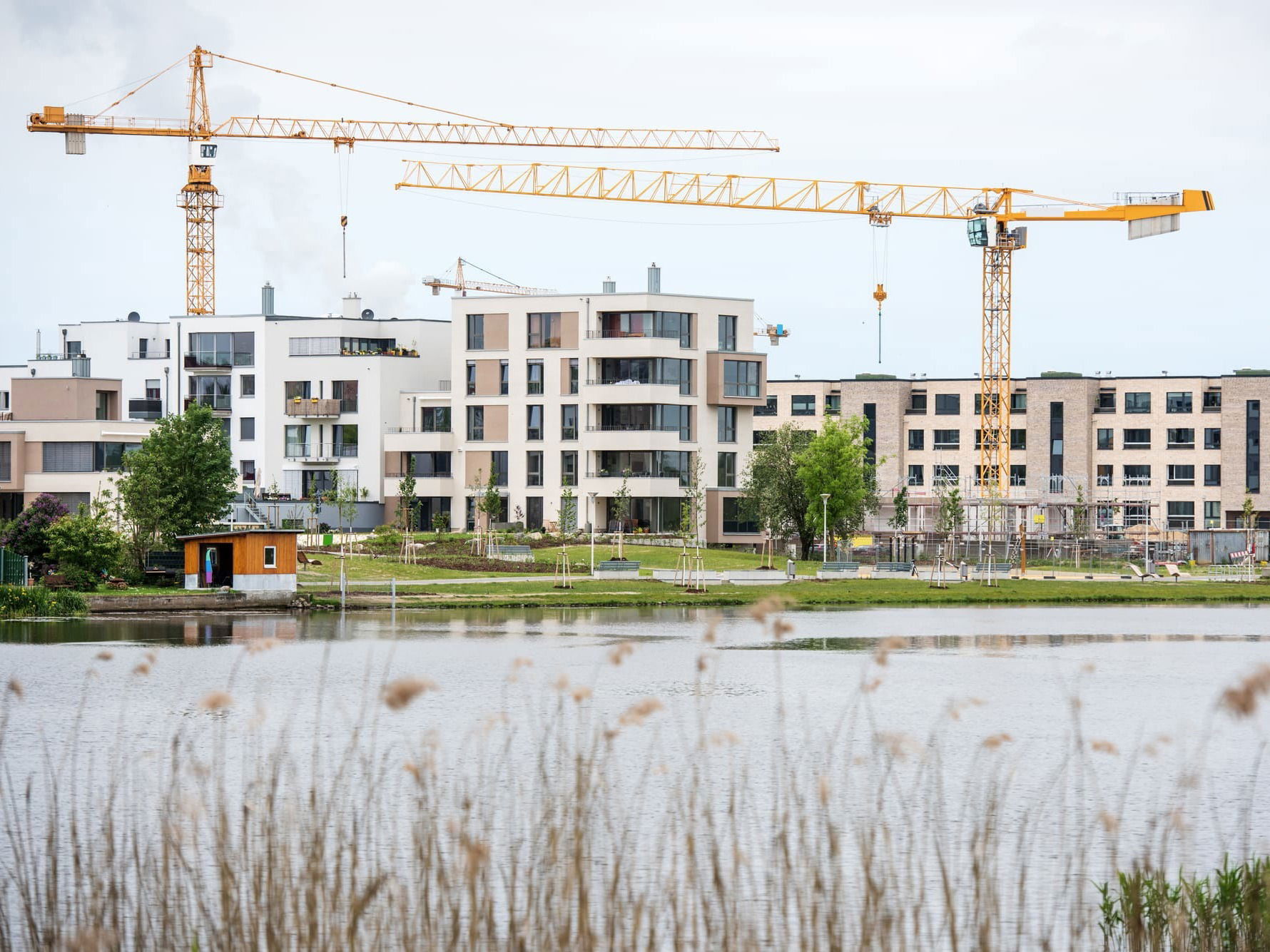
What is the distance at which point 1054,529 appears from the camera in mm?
108562

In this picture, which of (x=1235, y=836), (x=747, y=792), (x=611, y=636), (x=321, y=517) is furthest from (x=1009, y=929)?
(x=321, y=517)

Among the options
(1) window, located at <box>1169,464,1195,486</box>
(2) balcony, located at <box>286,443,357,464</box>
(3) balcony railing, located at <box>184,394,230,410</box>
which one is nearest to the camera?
(2) balcony, located at <box>286,443,357,464</box>

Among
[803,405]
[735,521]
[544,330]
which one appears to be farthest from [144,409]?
[803,405]

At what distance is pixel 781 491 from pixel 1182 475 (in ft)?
143

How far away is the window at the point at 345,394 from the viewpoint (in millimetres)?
97812

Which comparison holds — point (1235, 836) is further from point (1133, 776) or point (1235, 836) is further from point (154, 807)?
point (154, 807)

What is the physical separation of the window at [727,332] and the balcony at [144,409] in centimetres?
3621

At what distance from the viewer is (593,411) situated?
92.3m

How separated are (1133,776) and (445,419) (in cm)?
7761

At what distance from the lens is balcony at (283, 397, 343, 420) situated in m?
97.4

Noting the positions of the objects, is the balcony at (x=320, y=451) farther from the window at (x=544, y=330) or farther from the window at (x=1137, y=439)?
the window at (x=1137, y=439)

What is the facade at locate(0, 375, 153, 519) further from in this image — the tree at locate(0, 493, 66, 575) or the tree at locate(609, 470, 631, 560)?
the tree at locate(609, 470, 631, 560)

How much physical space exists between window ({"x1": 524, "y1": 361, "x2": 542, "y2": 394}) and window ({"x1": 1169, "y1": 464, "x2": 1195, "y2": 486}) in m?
48.7

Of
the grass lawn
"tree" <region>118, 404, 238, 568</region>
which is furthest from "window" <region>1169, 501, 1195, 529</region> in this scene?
"tree" <region>118, 404, 238, 568</region>
